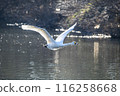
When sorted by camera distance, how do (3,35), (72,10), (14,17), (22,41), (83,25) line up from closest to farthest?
(22,41) → (3,35) → (83,25) → (72,10) → (14,17)

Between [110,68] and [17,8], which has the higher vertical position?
[17,8]

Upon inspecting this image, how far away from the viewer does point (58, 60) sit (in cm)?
6706

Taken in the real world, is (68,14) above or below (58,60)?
above

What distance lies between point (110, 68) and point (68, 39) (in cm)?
2683

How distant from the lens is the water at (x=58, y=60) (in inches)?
2270

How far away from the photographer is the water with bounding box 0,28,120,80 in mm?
57656

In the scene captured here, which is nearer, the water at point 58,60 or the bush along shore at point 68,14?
the water at point 58,60

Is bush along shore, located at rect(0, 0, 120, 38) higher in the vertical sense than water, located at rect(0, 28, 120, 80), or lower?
higher

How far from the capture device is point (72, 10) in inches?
4257

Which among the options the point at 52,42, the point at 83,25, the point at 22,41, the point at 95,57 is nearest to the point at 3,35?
the point at 22,41

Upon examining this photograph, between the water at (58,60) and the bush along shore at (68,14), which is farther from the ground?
the bush along shore at (68,14)

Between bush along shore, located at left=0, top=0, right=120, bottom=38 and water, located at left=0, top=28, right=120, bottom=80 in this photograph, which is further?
bush along shore, located at left=0, top=0, right=120, bottom=38

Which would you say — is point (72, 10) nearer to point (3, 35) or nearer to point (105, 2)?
point (105, 2)

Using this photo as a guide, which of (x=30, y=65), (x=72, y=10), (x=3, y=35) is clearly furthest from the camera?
(x=72, y=10)
